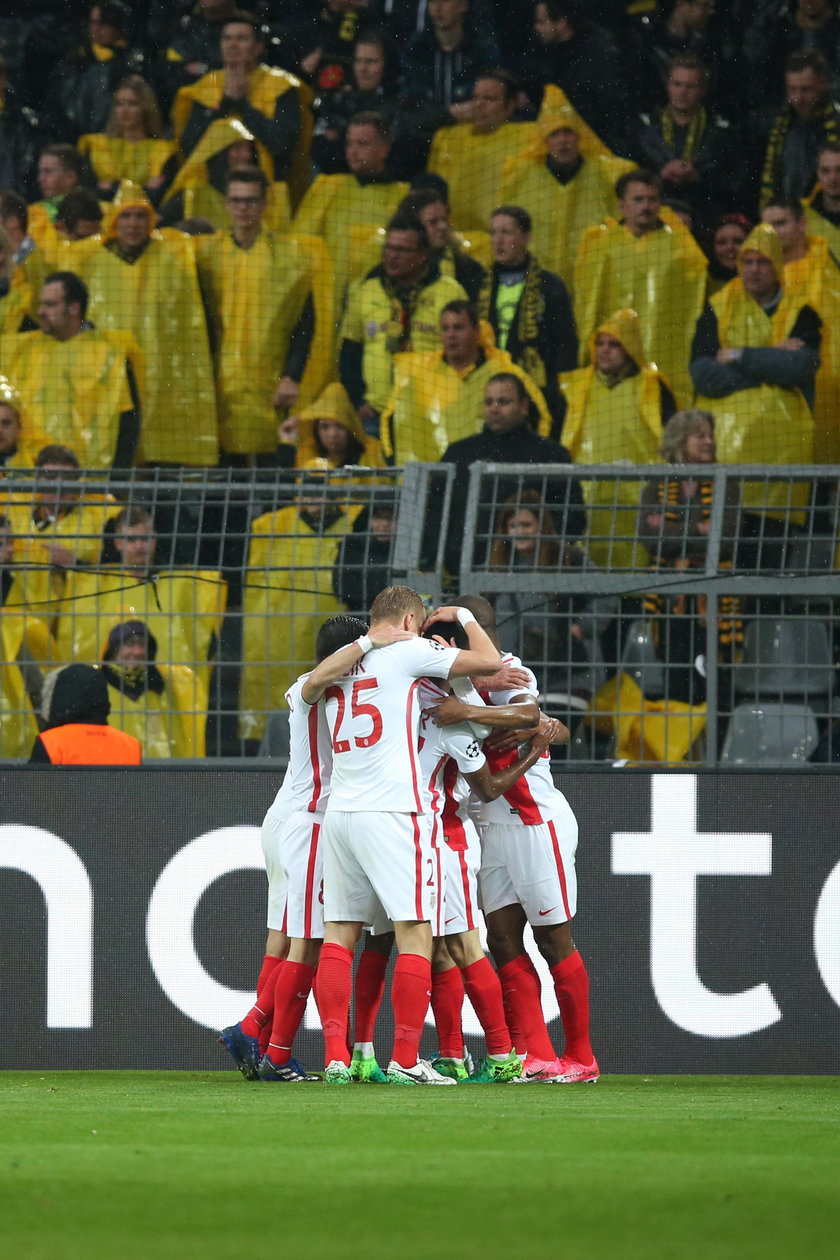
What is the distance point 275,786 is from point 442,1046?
134 cm

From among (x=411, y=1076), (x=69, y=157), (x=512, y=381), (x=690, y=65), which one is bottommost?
(x=411, y=1076)

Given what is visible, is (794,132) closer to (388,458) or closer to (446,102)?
(446,102)

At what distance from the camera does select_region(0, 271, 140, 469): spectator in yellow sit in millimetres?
11297

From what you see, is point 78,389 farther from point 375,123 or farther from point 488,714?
point 488,714

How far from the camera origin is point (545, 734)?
6.48 meters

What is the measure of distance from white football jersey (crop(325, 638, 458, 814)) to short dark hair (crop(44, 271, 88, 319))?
6221 mm

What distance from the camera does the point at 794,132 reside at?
39.2 ft

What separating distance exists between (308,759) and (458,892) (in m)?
0.71

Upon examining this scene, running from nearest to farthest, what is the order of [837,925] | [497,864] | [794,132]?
[497,864], [837,925], [794,132]

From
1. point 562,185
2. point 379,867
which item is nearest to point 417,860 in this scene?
point 379,867

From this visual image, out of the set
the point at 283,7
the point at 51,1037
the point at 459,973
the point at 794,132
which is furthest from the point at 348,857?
the point at 283,7

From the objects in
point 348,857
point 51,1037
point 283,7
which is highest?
point 283,7

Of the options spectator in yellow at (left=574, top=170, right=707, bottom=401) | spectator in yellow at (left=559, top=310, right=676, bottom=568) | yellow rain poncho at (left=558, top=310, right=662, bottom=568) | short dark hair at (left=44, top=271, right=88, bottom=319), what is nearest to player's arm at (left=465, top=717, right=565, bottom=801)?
yellow rain poncho at (left=558, top=310, right=662, bottom=568)

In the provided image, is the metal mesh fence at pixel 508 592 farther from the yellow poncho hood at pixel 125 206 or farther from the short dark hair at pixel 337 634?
the yellow poncho hood at pixel 125 206
